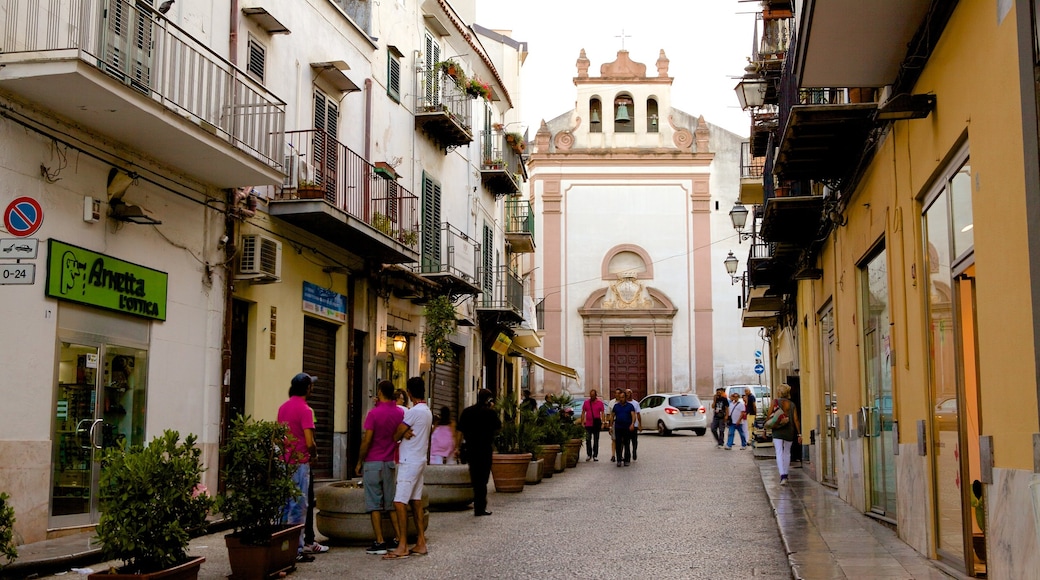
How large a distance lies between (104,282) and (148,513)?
16.1 ft

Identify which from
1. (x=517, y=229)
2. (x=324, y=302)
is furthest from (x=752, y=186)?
(x=324, y=302)

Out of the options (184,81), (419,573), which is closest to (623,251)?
(184,81)

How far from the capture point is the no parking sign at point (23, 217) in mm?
10125

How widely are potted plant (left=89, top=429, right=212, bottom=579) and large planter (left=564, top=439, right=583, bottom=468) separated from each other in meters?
15.1

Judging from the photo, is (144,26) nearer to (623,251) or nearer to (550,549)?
(550,549)

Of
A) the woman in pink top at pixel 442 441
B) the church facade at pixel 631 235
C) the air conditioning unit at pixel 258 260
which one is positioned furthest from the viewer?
the church facade at pixel 631 235

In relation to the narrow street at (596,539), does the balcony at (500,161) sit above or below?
above

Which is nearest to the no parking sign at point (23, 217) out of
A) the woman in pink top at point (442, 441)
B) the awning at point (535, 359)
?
the woman in pink top at point (442, 441)

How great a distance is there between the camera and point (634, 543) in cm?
1112

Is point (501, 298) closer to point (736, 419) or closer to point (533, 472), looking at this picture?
point (736, 419)

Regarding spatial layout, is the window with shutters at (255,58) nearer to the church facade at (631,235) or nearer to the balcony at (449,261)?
the balcony at (449,261)

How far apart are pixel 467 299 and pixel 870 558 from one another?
1790 cm

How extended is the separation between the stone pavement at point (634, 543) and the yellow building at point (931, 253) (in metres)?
0.66

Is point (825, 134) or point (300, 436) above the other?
point (825, 134)
